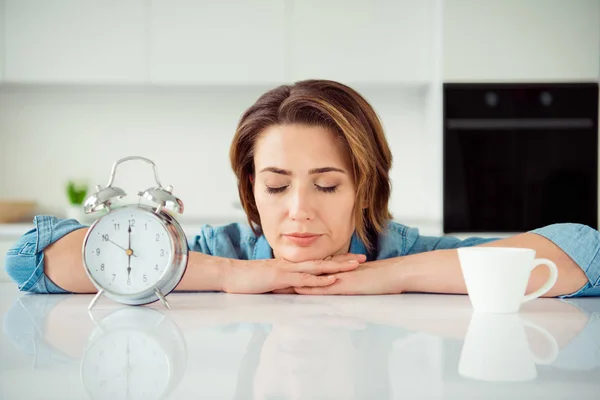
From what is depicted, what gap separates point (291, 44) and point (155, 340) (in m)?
2.91

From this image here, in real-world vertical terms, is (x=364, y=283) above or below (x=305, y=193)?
below

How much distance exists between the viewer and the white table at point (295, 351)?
0.51 meters

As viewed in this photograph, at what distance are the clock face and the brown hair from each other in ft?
1.55

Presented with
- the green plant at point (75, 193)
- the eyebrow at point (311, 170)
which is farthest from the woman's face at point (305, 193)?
the green plant at point (75, 193)

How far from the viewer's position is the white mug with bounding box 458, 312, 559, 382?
1.82 ft

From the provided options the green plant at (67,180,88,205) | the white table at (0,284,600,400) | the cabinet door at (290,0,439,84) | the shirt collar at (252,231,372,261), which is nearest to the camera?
the white table at (0,284,600,400)

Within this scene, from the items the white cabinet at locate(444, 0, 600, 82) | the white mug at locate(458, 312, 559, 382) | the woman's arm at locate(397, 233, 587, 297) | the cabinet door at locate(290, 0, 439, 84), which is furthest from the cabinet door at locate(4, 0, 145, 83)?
the white mug at locate(458, 312, 559, 382)

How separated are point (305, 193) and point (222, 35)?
2.36 metres

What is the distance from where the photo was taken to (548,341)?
71 cm

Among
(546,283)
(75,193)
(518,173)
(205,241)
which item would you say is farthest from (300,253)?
(75,193)

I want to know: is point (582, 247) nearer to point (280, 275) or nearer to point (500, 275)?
point (500, 275)

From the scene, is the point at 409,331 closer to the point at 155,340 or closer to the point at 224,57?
the point at 155,340

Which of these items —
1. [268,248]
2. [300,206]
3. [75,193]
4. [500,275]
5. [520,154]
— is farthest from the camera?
[75,193]

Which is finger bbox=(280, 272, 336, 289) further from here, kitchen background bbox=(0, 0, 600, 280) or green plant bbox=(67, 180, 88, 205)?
green plant bbox=(67, 180, 88, 205)
